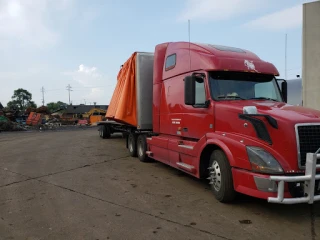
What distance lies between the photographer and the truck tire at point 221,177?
4.95 m

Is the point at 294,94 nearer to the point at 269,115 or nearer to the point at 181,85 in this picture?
the point at 181,85

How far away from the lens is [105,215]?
4699 mm

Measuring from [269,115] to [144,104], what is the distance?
17.6ft

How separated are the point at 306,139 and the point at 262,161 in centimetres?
76

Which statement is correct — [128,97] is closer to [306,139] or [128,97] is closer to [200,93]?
[200,93]

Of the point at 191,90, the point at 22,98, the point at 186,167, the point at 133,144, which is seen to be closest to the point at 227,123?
the point at 191,90

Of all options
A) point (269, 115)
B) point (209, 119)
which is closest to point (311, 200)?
point (269, 115)

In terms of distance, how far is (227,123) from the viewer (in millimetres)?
5188

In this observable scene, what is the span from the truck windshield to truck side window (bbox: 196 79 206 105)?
0.22m

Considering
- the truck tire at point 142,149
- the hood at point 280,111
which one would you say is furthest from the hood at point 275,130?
the truck tire at point 142,149

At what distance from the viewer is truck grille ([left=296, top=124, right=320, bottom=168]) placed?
4.32 metres

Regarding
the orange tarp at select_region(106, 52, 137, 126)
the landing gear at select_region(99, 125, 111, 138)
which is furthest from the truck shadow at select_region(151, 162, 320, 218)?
the landing gear at select_region(99, 125, 111, 138)

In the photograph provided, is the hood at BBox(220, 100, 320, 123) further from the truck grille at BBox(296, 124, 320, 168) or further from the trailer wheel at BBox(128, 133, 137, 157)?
the trailer wheel at BBox(128, 133, 137, 157)

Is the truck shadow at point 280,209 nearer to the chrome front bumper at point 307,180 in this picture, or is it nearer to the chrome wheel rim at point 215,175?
the chrome wheel rim at point 215,175
